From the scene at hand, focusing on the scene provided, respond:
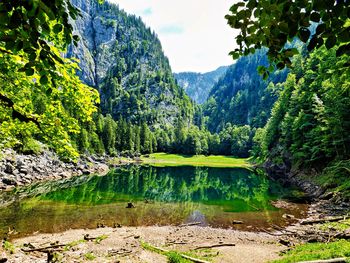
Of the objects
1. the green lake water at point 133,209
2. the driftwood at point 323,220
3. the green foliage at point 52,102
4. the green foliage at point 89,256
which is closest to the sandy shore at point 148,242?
the green foliage at point 89,256

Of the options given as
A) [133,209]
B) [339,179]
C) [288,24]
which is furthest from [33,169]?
[288,24]

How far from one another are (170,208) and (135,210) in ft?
15.5

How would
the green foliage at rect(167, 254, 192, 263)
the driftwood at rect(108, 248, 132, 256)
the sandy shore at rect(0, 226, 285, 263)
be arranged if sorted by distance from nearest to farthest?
1. the green foliage at rect(167, 254, 192, 263)
2. the sandy shore at rect(0, 226, 285, 263)
3. the driftwood at rect(108, 248, 132, 256)

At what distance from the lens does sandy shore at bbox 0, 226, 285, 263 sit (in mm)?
18141

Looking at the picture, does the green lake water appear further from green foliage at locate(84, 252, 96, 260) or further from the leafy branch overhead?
the leafy branch overhead

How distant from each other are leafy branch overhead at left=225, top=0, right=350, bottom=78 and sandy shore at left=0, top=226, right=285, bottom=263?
16.5 metres

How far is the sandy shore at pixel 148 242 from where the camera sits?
1814 centimetres

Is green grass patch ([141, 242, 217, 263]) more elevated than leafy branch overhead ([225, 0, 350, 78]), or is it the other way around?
leafy branch overhead ([225, 0, 350, 78])

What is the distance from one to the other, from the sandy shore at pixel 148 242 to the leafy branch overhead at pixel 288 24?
54.0 feet

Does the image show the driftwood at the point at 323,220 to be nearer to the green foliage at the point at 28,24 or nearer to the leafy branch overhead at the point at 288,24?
the leafy branch overhead at the point at 288,24

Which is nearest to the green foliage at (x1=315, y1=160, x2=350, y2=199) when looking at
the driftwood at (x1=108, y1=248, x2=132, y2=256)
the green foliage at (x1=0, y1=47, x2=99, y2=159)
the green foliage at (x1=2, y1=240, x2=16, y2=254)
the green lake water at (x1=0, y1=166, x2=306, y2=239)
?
the green lake water at (x1=0, y1=166, x2=306, y2=239)

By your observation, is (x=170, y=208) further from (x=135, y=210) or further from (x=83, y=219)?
(x=83, y=219)

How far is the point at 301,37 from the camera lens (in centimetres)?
303

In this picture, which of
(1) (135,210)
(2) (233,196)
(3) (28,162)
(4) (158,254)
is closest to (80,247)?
(4) (158,254)
